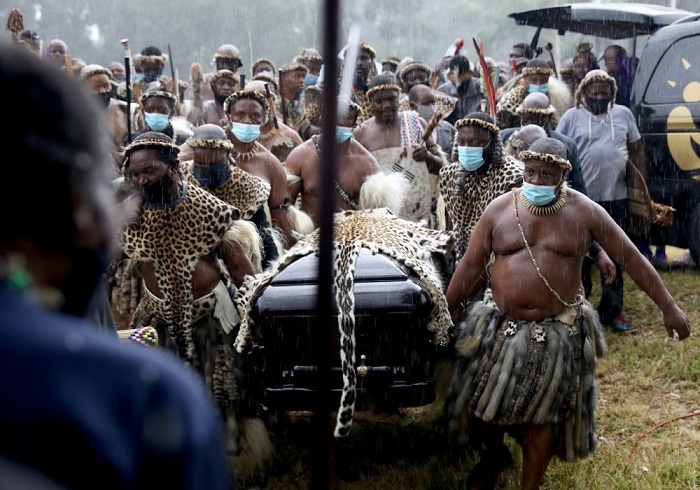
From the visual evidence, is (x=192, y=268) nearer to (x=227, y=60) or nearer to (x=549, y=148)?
(x=549, y=148)

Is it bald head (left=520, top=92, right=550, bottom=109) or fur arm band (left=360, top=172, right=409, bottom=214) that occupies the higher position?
bald head (left=520, top=92, right=550, bottom=109)

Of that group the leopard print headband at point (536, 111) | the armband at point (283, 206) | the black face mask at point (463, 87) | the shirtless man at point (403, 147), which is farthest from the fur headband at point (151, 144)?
the black face mask at point (463, 87)

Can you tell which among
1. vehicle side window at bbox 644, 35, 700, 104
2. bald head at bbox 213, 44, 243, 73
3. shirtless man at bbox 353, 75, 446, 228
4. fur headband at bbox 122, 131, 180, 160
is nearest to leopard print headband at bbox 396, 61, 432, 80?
bald head at bbox 213, 44, 243, 73

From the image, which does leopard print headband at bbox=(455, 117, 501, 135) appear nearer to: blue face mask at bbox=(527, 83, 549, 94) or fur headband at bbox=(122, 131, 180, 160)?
fur headband at bbox=(122, 131, 180, 160)

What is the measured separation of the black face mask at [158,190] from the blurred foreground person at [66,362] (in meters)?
3.42

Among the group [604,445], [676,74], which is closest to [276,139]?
[604,445]

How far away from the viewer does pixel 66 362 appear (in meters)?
1.14

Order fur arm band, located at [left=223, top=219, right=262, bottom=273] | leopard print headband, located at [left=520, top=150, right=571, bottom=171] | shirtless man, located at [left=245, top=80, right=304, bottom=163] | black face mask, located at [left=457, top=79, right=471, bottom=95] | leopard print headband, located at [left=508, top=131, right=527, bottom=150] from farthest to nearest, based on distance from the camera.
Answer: black face mask, located at [left=457, top=79, right=471, bottom=95] → shirtless man, located at [left=245, top=80, right=304, bottom=163] → leopard print headband, located at [left=508, top=131, right=527, bottom=150] → fur arm band, located at [left=223, top=219, right=262, bottom=273] → leopard print headband, located at [left=520, top=150, right=571, bottom=171]

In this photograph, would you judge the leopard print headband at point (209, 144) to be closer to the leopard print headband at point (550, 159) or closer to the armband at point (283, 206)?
the armband at point (283, 206)

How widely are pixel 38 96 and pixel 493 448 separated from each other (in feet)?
12.8

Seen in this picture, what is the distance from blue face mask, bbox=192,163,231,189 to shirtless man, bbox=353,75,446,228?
2055 millimetres

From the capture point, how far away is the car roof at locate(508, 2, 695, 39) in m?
9.44

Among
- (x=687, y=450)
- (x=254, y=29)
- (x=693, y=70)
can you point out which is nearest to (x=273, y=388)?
(x=687, y=450)

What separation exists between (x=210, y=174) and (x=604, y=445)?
292 cm
